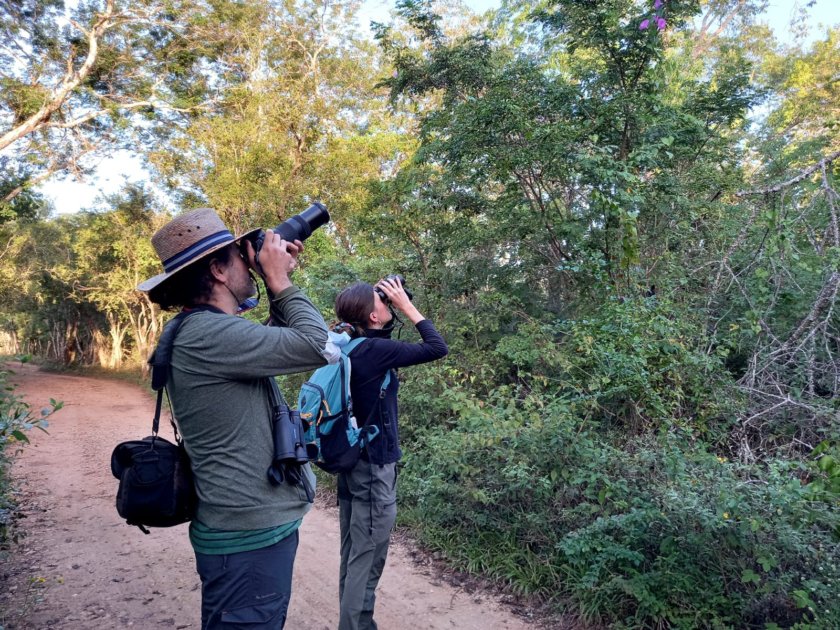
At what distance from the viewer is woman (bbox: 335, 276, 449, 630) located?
9.48 ft

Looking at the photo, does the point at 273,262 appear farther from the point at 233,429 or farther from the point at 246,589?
the point at 246,589

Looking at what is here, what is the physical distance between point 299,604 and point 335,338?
2.20m

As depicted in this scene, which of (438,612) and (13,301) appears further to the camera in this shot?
(13,301)

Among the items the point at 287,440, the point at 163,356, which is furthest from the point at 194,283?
the point at 287,440

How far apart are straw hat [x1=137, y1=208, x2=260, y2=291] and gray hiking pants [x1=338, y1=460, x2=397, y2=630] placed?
1.43 m

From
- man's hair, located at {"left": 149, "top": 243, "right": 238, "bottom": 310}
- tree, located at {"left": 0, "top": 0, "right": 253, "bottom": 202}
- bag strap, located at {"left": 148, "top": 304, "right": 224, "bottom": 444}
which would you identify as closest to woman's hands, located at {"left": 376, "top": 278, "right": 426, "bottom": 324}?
man's hair, located at {"left": 149, "top": 243, "right": 238, "bottom": 310}

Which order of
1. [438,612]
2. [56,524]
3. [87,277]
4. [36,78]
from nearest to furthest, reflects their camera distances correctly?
[438,612]
[56,524]
[36,78]
[87,277]

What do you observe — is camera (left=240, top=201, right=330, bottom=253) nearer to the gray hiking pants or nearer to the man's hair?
the man's hair

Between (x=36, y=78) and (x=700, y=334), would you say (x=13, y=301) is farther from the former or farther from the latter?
(x=700, y=334)

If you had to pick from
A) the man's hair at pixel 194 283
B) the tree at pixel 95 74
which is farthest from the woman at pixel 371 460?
the tree at pixel 95 74

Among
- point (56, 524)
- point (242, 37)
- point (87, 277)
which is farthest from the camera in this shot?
point (87, 277)

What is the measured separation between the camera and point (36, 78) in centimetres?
1422

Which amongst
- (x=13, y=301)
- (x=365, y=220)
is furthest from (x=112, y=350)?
(x=365, y=220)

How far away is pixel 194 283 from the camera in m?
2.01
